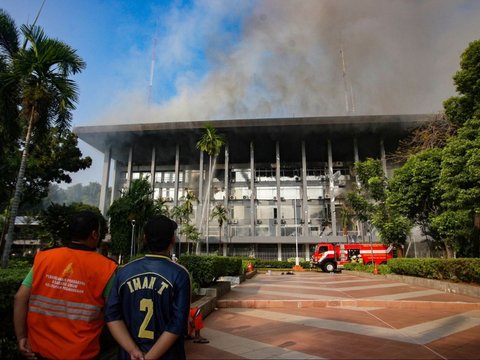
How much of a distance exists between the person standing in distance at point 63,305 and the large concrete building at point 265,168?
40301 mm

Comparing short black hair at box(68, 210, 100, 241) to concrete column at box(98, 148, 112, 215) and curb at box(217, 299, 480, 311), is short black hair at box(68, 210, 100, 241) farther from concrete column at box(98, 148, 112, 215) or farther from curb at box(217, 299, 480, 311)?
concrete column at box(98, 148, 112, 215)

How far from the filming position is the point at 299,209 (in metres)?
47.0

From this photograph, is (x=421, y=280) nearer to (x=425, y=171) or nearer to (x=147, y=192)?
(x=425, y=171)

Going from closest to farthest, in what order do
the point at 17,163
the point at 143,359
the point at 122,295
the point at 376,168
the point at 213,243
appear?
the point at 143,359 < the point at 122,295 < the point at 17,163 < the point at 376,168 < the point at 213,243

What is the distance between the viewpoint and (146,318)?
7.08ft

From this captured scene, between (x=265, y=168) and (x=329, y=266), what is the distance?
2505 cm

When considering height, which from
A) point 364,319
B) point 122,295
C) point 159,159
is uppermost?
point 159,159

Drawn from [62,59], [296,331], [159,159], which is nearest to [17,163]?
[62,59]

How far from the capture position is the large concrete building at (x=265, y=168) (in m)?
43.4

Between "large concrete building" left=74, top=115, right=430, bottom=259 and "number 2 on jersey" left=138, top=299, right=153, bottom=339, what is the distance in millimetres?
40305

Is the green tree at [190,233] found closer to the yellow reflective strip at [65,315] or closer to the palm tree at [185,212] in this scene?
the palm tree at [185,212]

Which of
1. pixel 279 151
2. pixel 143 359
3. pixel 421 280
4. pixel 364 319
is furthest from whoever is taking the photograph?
pixel 279 151

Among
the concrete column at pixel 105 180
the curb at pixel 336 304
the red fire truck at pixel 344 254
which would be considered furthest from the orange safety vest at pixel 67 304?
the concrete column at pixel 105 180

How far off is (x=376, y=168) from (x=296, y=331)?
22.3 metres
